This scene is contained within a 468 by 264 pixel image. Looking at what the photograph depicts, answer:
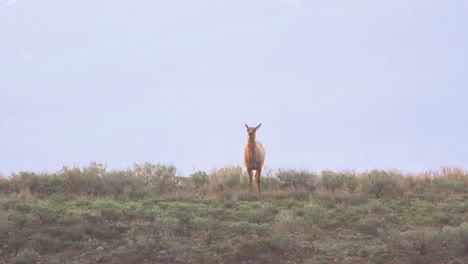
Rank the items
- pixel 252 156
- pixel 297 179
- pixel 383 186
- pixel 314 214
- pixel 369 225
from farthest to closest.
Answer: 1. pixel 297 179
2. pixel 252 156
3. pixel 383 186
4. pixel 314 214
5. pixel 369 225

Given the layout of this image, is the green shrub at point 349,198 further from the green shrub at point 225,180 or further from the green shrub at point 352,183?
the green shrub at point 225,180

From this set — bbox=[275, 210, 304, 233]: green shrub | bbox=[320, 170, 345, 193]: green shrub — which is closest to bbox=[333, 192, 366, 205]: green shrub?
bbox=[320, 170, 345, 193]: green shrub

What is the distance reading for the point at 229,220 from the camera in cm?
1311

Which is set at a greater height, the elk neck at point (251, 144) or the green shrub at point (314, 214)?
the elk neck at point (251, 144)

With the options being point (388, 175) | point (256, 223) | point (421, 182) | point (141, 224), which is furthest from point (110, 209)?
point (421, 182)

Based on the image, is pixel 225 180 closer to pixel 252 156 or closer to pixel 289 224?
pixel 252 156

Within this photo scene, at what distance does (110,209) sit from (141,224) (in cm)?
164

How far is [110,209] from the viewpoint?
1334 centimetres

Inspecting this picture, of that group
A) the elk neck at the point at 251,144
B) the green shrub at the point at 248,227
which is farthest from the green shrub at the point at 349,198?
the green shrub at the point at 248,227

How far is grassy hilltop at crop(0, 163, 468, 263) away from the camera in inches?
416

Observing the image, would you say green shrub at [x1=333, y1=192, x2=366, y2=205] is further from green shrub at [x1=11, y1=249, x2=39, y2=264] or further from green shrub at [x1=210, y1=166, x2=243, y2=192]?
green shrub at [x1=11, y1=249, x2=39, y2=264]

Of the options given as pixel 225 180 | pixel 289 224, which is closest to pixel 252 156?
pixel 225 180

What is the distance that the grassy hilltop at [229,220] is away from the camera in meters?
10.6

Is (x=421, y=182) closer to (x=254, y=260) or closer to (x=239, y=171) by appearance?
(x=239, y=171)
